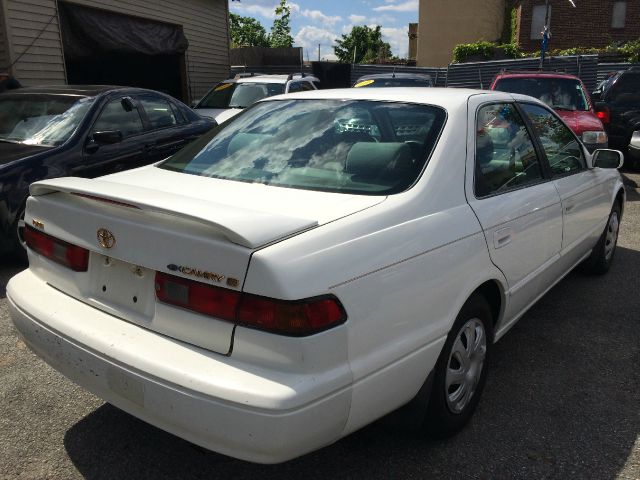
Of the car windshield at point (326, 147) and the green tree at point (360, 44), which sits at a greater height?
the green tree at point (360, 44)

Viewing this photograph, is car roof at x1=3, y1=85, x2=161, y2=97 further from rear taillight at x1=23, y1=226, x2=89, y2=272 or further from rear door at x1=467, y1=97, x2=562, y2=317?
rear door at x1=467, y1=97, x2=562, y2=317

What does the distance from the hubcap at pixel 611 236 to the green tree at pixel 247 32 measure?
5476 centimetres

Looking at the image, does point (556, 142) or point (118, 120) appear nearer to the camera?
Result: point (556, 142)

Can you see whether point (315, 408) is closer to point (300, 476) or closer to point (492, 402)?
point (300, 476)

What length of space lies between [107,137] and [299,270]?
4265 mm

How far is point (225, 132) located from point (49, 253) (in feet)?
3.91

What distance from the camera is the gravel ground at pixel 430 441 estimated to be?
2449 millimetres

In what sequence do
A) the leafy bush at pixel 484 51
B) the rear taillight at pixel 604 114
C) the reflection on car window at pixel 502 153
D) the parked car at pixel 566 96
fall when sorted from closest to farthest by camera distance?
1. the reflection on car window at pixel 502 153
2. the parked car at pixel 566 96
3. the rear taillight at pixel 604 114
4. the leafy bush at pixel 484 51

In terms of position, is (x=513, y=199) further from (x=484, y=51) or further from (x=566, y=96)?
(x=484, y=51)

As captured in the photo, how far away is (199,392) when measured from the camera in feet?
6.05

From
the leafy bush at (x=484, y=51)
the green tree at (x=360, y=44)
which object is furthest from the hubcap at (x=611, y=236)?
the green tree at (x=360, y=44)

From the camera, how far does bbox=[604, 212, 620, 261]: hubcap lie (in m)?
4.88

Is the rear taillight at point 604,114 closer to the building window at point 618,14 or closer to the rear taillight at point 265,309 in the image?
the rear taillight at point 265,309

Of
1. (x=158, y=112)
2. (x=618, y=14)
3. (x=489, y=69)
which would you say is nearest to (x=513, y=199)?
(x=158, y=112)
